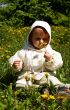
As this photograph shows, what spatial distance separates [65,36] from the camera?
899cm

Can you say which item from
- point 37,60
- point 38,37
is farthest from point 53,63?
point 38,37

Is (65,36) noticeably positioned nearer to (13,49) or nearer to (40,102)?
(13,49)

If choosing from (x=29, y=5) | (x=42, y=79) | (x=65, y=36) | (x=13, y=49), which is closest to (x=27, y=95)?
(x=42, y=79)

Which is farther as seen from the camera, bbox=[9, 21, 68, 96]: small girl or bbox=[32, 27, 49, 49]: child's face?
bbox=[32, 27, 49, 49]: child's face

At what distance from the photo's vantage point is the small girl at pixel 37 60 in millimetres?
4176

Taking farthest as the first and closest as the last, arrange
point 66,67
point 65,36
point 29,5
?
point 29,5 < point 65,36 < point 66,67

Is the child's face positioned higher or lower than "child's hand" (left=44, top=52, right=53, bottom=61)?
higher

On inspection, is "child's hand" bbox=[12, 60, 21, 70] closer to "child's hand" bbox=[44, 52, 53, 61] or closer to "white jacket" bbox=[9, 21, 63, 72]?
"white jacket" bbox=[9, 21, 63, 72]

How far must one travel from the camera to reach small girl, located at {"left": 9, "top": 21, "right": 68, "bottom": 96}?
164 inches

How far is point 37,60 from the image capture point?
4.31m

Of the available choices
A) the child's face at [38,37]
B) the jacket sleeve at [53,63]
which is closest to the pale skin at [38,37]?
the child's face at [38,37]

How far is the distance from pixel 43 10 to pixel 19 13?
102cm

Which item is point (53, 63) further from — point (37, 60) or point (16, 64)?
point (16, 64)

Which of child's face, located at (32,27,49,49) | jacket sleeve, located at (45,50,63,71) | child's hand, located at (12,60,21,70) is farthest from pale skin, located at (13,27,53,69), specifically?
child's hand, located at (12,60,21,70)
